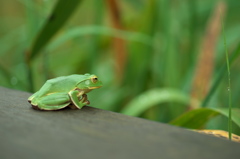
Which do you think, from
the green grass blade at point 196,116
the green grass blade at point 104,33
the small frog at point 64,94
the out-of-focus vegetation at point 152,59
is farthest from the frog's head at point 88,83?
the green grass blade at point 104,33

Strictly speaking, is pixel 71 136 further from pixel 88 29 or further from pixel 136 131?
pixel 88 29

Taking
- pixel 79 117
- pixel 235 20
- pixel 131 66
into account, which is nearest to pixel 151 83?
pixel 131 66

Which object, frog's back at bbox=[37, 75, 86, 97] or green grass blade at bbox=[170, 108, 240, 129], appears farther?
green grass blade at bbox=[170, 108, 240, 129]

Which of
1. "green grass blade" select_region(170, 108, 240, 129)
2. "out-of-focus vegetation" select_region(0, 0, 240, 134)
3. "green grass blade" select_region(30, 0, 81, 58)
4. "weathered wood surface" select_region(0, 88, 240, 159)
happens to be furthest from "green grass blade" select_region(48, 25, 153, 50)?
"weathered wood surface" select_region(0, 88, 240, 159)

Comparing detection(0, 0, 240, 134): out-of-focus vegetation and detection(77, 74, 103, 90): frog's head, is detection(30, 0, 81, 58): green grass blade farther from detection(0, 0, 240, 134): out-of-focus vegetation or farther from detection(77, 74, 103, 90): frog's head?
detection(77, 74, 103, 90): frog's head

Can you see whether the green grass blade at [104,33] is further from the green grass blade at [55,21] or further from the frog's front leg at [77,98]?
the frog's front leg at [77,98]

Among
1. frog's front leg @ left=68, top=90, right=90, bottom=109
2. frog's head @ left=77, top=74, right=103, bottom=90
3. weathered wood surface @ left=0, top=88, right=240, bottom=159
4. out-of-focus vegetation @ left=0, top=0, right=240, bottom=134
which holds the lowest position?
out-of-focus vegetation @ left=0, top=0, right=240, bottom=134

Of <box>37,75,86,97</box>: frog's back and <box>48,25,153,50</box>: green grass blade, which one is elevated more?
<box>37,75,86,97</box>: frog's back

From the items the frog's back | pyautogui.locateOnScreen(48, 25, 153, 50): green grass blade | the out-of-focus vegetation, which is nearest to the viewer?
the frog's back
